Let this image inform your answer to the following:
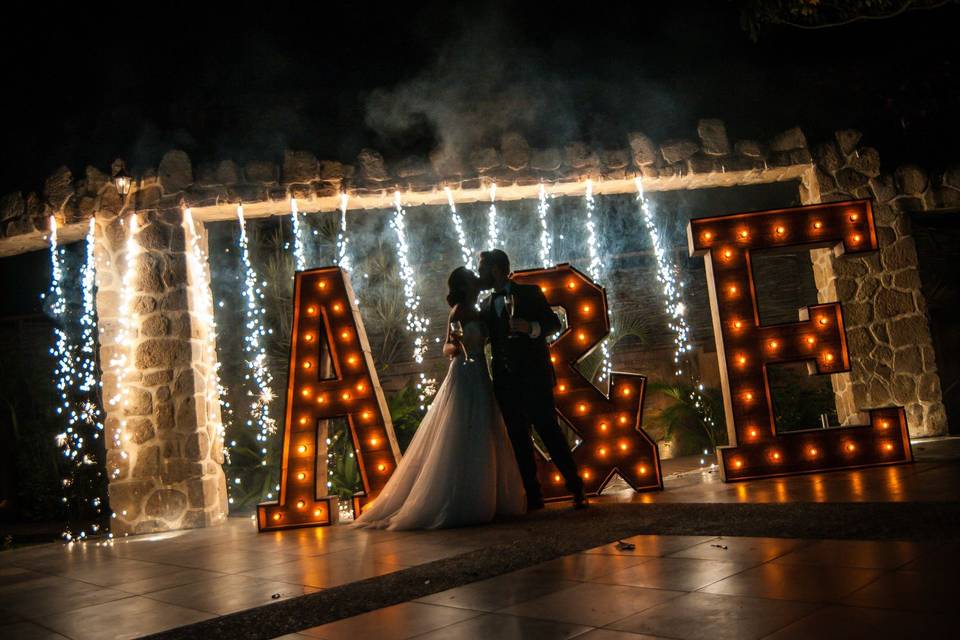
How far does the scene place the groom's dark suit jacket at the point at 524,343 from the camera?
17.0 ft

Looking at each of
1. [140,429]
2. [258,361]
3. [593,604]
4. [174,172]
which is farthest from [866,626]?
[258,361]

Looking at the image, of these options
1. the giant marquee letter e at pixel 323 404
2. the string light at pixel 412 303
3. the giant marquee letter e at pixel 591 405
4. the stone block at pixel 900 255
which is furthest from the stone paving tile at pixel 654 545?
the string light at pixel 412 303

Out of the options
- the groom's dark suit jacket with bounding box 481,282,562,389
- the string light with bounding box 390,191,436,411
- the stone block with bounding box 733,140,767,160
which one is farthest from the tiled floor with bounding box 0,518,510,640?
the stone block with bounding box 733,140,767,160

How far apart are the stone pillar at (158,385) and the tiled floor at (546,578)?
1018 millimetres

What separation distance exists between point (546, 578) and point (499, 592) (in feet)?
0.83

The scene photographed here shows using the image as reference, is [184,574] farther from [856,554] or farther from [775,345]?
[775,345]

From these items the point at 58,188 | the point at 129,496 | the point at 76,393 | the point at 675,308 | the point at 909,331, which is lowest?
the point at 129,496

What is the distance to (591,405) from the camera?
5770 millimetres

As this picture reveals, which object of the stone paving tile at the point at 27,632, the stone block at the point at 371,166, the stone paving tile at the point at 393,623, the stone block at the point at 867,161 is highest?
the stone block at the point at 371,166

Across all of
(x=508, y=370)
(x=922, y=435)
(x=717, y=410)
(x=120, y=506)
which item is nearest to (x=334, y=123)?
(x=508, y=370)

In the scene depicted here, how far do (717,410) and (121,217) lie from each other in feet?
22.7

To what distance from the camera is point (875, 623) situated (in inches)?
82.6

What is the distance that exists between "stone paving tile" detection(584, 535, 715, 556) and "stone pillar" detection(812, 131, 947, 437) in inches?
170

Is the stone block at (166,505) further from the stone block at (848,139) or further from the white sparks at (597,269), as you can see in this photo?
the stone block at (848,139)
